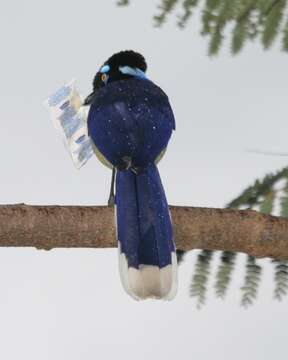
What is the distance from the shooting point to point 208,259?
4039mm

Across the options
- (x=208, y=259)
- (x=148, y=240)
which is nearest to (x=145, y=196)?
(x=148, y=240)

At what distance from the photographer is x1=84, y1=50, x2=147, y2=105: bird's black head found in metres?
4.51

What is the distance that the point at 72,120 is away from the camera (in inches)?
175

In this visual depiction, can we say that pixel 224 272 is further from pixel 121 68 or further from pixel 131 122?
pixel 121 68

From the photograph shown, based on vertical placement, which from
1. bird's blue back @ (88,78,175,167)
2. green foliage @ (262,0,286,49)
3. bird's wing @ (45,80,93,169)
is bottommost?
bird's wing @ (45,80,93,169)

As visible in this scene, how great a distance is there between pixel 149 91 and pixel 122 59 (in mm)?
380

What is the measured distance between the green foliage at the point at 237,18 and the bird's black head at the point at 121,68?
0.39 meters

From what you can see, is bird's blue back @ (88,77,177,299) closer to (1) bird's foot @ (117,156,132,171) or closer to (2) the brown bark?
(1) bird's foot @ (117,156,132,171)

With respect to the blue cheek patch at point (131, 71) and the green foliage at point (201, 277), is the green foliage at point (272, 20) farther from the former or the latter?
the green foliage at point (201, 277)

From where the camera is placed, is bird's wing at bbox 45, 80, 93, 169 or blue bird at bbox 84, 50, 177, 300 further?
bird's wing at bbox 45, 80, 93, 169

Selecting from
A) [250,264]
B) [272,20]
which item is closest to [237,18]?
[272,20]

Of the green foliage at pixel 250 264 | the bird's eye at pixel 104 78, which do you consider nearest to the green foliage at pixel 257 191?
the green foliage at pixel 250 264

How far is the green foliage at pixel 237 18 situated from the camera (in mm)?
4809

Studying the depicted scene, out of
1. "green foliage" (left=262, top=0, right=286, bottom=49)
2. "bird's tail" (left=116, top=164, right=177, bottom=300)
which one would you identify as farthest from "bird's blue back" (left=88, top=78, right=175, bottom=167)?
"green foliage" (left=262, top=0, right=286, bottom=49)
